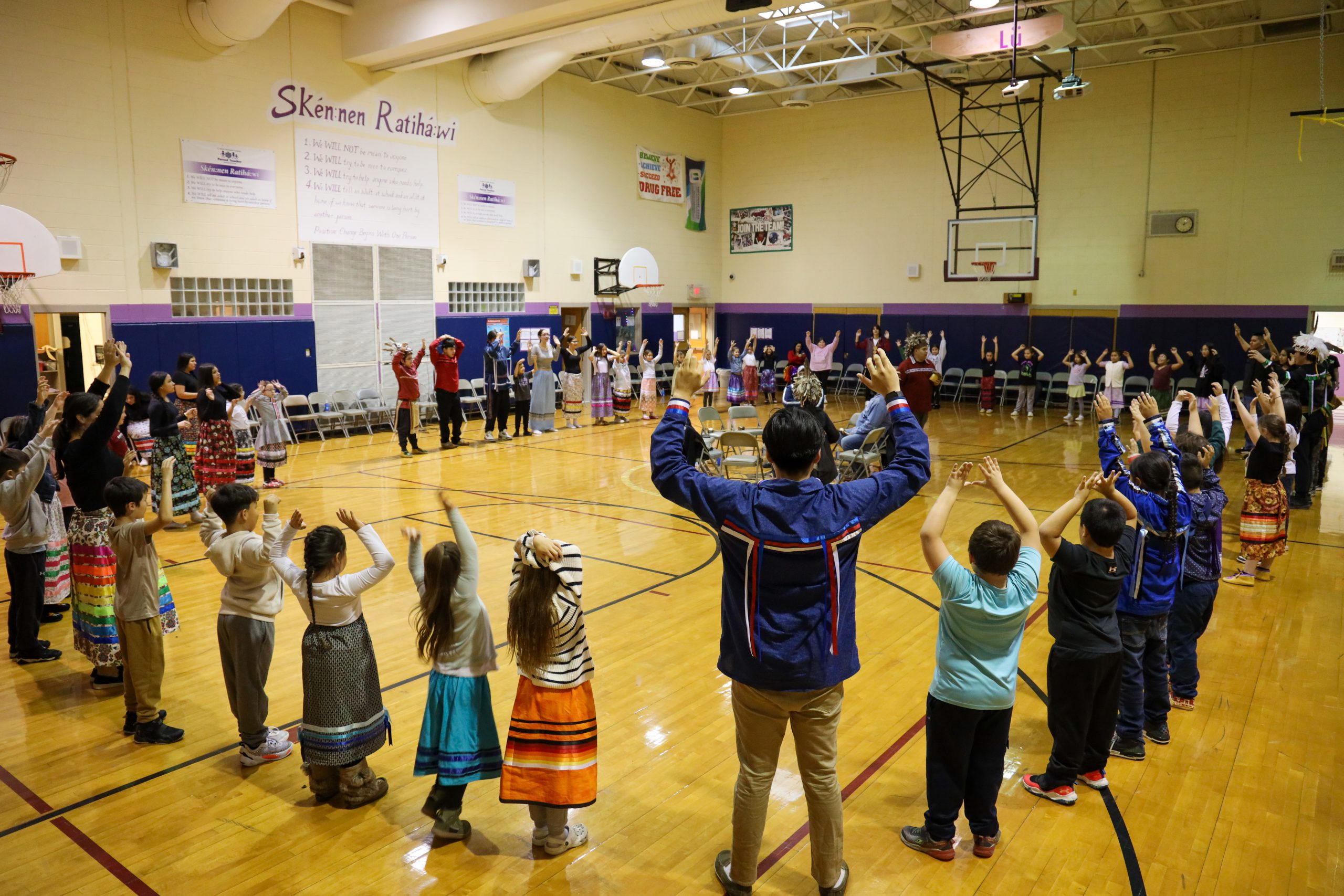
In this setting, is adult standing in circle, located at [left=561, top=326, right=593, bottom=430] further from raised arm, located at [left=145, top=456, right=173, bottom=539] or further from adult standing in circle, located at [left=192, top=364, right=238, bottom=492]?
raised arm, located at [left=145, top=456, right=173, bottom=539]

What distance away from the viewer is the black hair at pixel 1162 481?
13.9 ft

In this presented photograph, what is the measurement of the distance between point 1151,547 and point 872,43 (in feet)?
54.0

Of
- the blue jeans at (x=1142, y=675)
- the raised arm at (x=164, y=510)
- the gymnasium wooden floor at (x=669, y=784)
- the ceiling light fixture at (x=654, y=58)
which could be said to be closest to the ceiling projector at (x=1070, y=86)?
the ceiling light fixture at (x=654, y=58)

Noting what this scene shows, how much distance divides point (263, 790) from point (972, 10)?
53.4ft

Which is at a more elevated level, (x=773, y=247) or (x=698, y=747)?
(x=773, y=247)

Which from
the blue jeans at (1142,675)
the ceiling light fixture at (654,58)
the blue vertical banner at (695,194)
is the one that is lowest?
the blue jeans at (1142,675)

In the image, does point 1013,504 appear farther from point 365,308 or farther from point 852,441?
point 365,308

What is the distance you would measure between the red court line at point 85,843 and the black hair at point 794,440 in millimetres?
2711

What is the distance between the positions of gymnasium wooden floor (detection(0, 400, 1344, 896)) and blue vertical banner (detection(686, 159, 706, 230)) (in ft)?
54.9

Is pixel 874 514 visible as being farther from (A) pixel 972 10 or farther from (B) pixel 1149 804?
(A) pixel 972 10

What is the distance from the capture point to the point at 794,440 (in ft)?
9.20

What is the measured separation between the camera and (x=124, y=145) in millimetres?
12445

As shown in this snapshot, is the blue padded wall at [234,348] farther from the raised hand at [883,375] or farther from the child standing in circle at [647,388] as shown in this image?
the raised hand at [883,375]

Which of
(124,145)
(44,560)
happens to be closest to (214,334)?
(124,145)
